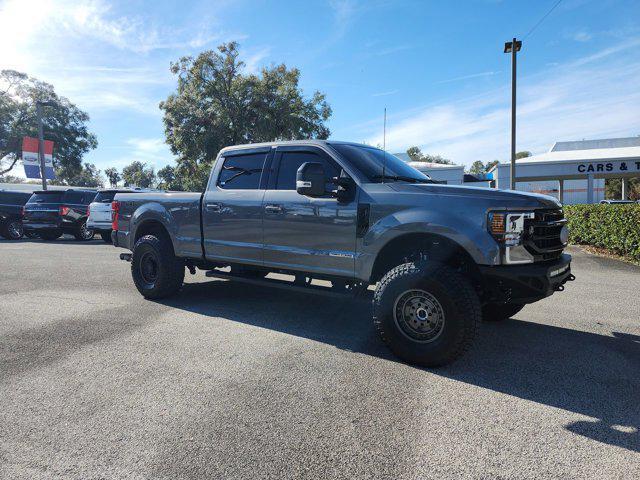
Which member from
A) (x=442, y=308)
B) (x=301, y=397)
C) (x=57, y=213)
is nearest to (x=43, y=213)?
(x=57, y=213)

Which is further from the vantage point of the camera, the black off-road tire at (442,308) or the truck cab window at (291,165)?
the truck cab window at (291,165)

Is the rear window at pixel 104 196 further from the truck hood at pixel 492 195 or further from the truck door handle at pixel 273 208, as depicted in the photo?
the truck hood at pixel 492 195

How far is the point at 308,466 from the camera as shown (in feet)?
7.95

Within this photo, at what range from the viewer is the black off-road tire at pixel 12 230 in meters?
17.2

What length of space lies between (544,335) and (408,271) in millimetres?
1921

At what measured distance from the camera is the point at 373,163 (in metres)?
4.76

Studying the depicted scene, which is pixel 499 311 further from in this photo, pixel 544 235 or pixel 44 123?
pixel 44 123

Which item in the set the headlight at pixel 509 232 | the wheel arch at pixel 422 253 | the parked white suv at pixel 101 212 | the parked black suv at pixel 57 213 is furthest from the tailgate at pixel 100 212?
the headlight at pixel 509 232

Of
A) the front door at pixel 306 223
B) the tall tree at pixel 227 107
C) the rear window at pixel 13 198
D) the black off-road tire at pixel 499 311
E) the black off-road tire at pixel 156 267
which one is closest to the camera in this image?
the front door at pixel 306 223

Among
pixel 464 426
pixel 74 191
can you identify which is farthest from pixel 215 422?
pixel 74 191

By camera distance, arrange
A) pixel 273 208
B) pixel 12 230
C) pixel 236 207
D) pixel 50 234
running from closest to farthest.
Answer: pixel 273 208 < pixel 236 207 < pixel 50 234 < pixel 12 230

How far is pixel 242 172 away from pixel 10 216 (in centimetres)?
1595

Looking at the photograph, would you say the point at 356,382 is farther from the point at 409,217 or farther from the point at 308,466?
the point at 409,217

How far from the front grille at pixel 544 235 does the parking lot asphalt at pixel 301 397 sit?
969 mm
